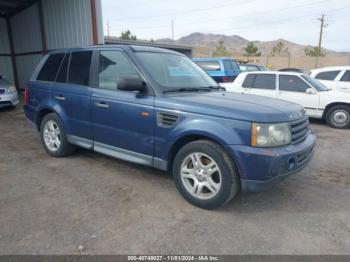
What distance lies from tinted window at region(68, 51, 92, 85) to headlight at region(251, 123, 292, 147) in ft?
8.86

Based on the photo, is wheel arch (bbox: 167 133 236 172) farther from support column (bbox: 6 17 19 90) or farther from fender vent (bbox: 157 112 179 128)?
support column (bbox: 6 17 19 90)

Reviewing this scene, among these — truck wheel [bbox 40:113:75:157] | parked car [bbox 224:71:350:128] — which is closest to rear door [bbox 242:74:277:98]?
parked car [bbox 224:71:350:128]

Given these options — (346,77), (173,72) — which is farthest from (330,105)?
(173,72)

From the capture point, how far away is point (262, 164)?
2980mm

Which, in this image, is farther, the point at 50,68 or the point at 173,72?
the point at 50,68

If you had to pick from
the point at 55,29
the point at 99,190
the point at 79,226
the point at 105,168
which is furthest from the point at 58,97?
the point at 55,29

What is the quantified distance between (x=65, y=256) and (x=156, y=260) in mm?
804

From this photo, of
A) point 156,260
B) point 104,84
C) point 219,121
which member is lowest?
point 156,260

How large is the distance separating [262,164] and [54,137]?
12.2 feet

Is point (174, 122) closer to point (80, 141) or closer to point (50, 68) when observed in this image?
point (80, 141)

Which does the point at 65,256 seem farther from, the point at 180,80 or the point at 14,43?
the point at 14,43

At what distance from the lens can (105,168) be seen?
4727 mm

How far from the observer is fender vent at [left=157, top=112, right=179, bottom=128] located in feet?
11.4

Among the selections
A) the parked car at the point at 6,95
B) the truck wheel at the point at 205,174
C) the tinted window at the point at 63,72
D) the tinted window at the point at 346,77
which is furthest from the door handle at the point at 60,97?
the tinted window at the point at 346,77
